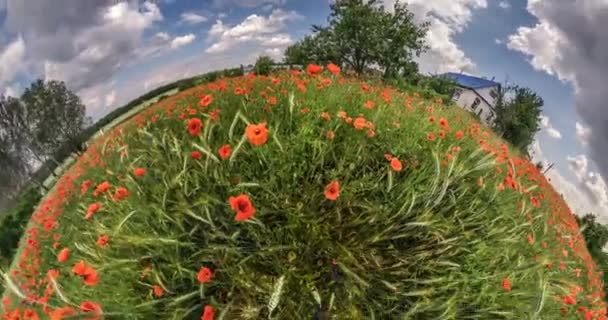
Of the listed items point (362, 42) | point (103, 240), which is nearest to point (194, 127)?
point (103, 240)

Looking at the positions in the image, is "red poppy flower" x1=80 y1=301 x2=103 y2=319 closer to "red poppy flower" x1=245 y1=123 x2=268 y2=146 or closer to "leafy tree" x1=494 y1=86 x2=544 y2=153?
"red poppy flower" x1=245 y1=123 x2=268 y2=146

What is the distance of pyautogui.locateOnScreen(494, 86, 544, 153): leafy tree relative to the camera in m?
41.1

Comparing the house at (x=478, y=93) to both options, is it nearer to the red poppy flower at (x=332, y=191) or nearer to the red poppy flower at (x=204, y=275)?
the red poppy flower at (x=332, y=191)

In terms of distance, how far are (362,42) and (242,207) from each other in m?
35.0

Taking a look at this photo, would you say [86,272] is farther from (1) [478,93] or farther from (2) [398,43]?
(1) [478,93]

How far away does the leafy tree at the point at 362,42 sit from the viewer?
3666 cm

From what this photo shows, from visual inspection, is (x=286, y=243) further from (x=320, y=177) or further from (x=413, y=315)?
(x=413, y=315)

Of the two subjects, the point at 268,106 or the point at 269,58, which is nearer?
the point at 268,106

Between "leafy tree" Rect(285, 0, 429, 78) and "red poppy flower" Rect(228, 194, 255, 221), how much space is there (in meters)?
33.7

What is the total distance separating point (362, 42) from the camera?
120ft

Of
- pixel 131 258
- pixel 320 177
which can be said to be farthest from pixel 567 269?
pixel 131 258

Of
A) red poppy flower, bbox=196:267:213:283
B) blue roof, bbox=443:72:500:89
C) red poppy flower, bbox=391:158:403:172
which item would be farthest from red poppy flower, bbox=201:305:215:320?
blue roof, bbox=443:72:500:89

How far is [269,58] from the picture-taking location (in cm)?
2552

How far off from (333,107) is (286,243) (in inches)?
69.2
